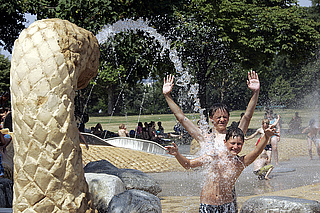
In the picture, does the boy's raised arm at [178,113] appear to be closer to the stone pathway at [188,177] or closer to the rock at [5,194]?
the rock at [5,194]

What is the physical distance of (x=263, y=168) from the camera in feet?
30.9

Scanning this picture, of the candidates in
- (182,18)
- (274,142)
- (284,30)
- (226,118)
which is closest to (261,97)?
(284,30)

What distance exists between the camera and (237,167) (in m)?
3.73

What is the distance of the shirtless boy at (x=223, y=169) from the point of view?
142 inches

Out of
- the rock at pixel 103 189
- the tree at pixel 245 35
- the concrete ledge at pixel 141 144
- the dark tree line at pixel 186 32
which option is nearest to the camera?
the rock at pixel 103 189

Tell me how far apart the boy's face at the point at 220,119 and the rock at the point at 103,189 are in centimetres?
129

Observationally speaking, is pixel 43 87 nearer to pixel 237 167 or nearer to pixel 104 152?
pixel 237 167

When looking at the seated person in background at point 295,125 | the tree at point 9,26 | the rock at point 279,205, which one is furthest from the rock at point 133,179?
the seated person in background at point 295,125

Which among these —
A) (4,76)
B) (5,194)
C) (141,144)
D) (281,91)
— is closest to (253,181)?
(141,144)

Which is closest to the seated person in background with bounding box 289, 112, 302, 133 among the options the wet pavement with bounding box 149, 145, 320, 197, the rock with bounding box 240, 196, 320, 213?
the wet pavement with bounding box 149, 145, 320, 197

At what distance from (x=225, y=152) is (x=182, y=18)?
607 inches

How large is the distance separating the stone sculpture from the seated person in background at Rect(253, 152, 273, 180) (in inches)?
299

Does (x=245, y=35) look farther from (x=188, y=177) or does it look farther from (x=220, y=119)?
(x=220, y=119)

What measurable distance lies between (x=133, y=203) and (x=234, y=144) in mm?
1142
